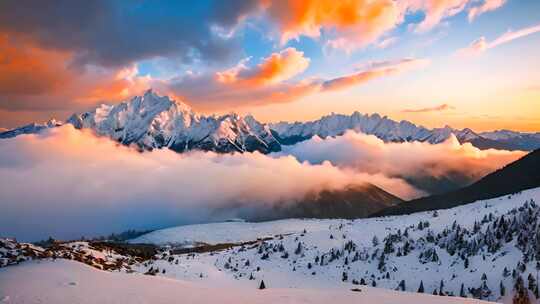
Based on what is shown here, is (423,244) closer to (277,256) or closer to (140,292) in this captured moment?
(277,256)

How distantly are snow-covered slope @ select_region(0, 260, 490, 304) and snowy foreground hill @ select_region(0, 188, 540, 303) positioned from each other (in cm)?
5

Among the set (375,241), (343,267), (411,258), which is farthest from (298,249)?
(411,258)

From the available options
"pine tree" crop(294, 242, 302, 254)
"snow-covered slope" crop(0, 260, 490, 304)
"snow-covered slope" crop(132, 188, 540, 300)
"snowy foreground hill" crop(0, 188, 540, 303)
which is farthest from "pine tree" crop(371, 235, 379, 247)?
"snow-covered slope" crop(0, 260, 490, 304)

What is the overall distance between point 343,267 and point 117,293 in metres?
43.5

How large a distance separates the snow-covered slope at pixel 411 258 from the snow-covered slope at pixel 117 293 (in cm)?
1916

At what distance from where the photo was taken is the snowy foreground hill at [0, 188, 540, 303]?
64.8 ft

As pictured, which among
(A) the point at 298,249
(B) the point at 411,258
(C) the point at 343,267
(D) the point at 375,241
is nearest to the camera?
(B) the point at 411,258

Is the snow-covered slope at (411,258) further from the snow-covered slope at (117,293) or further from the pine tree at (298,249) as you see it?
the snow-covered slope at (117,293)

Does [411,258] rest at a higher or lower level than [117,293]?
lower

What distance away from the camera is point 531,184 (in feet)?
528

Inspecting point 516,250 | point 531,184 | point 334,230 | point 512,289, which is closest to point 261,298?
point 512,289

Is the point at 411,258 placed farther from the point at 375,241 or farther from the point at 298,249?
the point at 298,249

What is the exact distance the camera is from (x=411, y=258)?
54750 mm

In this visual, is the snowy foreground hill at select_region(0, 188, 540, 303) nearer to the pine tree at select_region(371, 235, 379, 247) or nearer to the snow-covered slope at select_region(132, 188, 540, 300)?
the snow-covered slope at select_region(132, 188, 540, 300)
